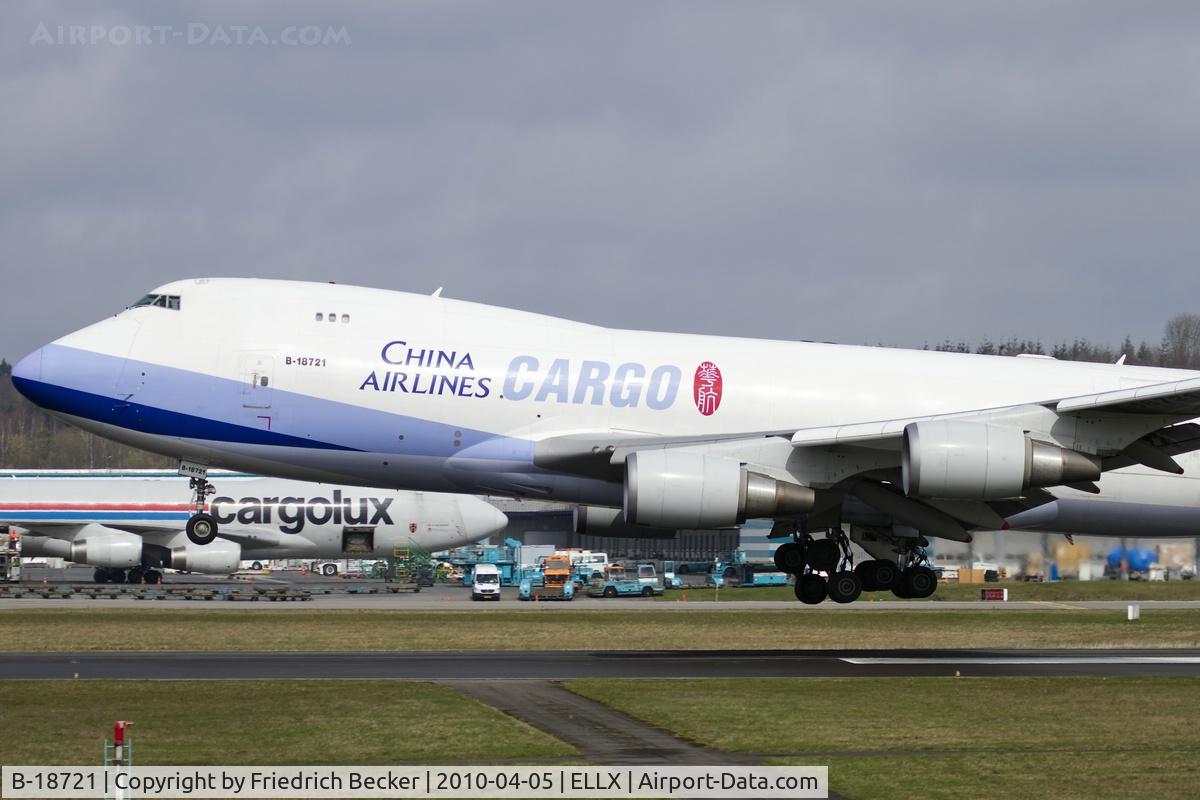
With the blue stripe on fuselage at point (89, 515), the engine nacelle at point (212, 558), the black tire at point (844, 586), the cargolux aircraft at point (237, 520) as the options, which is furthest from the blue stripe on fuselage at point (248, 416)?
the blue stripe on fuselage at point (89, 515)

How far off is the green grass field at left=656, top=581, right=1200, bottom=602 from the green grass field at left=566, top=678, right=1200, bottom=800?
96.7ft

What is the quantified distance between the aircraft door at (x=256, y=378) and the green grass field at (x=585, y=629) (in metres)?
15.2

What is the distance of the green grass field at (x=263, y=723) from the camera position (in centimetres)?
2383

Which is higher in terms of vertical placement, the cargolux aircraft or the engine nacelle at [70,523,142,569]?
the cargolux aircraft

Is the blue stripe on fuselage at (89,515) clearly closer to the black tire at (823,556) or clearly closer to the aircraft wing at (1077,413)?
the black tire at (823,556)

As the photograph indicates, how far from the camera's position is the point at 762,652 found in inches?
1687

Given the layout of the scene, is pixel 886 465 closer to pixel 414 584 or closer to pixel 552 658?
pixel 552 658

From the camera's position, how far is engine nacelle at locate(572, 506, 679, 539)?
37.2 meters

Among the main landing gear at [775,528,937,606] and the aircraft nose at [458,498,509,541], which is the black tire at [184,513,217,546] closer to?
the main landing gear at [775,528,937,606]

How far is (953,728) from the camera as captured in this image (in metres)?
27.2

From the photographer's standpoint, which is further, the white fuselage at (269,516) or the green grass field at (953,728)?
the white fuselage at (269,516)

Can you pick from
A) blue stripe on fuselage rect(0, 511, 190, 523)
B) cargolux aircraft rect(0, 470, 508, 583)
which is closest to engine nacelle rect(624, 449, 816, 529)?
cargolux aircraft rect(0, 470, 508, 583)

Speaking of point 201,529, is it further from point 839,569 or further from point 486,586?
point 486,586

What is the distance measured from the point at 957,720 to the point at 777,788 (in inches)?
324
